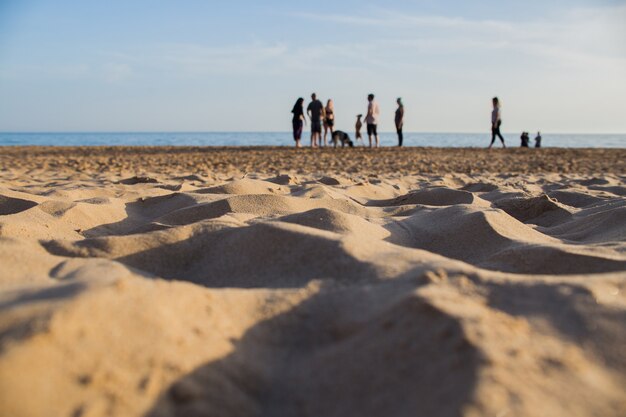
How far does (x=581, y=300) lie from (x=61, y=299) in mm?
988

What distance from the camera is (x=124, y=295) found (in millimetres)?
916

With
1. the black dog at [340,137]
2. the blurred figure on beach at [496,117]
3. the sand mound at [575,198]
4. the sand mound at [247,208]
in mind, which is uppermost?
the blurred figure on beach at [496,117]

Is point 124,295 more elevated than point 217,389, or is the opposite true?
point 124,295

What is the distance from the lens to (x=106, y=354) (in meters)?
0.78

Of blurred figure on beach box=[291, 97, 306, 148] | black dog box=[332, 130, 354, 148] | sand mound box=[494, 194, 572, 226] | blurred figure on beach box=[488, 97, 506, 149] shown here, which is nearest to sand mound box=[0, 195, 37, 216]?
sand mound box=[494, 194, 572, 226]

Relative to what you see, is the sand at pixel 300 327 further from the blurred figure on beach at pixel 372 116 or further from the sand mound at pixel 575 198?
the blurred figure on beach at pixel 372 116

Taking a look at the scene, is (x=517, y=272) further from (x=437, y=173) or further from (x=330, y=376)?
(x=437, y=173)

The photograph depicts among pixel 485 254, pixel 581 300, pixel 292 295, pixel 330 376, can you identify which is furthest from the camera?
pixel 485 254

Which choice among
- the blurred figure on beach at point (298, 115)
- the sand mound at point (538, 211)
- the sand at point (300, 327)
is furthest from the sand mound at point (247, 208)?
the blurred figure on beach at point (298, 115)

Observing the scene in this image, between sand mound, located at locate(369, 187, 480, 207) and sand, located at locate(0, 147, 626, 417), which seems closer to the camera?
sand, located at locate(0, 147, 626, 417)

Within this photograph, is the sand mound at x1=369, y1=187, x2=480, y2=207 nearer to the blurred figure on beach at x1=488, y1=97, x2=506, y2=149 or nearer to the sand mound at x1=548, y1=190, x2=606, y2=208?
the sand mound at x1=548, y1=190, x2=606, y2=208

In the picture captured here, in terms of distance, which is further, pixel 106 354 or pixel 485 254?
pixel 485 254

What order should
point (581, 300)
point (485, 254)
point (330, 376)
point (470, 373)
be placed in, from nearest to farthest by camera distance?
point (470, 373) < point (330, 376) < point (581, 300) < point (485, 254)

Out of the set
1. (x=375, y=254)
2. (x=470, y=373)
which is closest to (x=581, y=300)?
(x=470, y=373)
